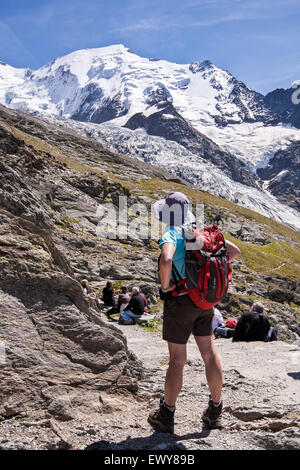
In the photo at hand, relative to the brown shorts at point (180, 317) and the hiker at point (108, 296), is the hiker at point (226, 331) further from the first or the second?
the brown shorts at point (180, 317)

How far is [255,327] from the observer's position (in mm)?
14477

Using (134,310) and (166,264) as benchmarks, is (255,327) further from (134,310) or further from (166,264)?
(166,264)

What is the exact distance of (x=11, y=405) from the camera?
6082mm

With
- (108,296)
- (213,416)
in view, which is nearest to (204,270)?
(213,416)

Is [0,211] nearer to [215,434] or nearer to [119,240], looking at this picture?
[215,434]

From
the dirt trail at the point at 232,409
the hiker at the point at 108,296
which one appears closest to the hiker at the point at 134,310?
the hiker at the point at 108,296

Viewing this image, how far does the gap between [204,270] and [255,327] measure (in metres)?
9.31

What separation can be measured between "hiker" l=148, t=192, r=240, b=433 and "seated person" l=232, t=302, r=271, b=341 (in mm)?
8357

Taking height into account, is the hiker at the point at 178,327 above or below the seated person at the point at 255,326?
above

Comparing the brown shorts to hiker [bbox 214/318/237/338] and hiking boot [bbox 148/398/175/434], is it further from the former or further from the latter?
hiker [bbox 214/318/237/338]

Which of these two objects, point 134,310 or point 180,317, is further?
point 134,310

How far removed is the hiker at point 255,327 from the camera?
1443 centimetres

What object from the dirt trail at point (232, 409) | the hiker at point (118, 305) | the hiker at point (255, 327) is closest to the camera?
the dirt trail at point (232, 409)
